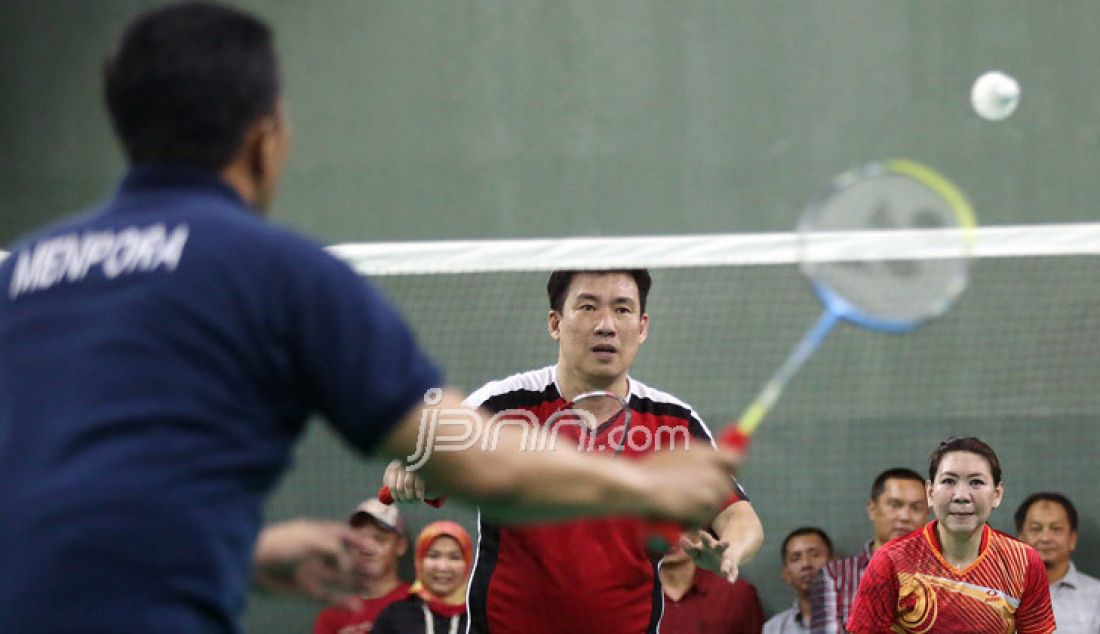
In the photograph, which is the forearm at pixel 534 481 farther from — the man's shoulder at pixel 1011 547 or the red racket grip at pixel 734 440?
the man's shoulder at pixel 1011 547

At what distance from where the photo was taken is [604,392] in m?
4.86

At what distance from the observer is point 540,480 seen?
79.0 inches

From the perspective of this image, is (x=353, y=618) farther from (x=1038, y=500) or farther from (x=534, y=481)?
(x=534, y=481)

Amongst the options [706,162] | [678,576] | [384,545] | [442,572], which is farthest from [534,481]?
[706,162]

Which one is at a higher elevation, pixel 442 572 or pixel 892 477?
pixel 892 477

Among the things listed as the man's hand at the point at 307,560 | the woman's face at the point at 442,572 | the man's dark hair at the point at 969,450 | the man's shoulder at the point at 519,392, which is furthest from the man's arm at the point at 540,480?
the woman's face at the point at 442,572

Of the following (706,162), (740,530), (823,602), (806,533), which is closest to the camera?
(740,530)

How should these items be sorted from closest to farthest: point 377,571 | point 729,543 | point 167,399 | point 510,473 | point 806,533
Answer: point 167,399 → point 510,473 → point 729,543 → point 377,571 → point 806,533

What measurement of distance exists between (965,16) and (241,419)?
765cm

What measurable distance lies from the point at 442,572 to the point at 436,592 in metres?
0.10

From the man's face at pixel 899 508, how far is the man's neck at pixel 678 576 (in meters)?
1.04

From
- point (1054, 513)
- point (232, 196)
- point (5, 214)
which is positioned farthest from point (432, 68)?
point (232, 196)

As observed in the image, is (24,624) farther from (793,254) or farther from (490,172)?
(490,172)

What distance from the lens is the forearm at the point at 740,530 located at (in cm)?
440
